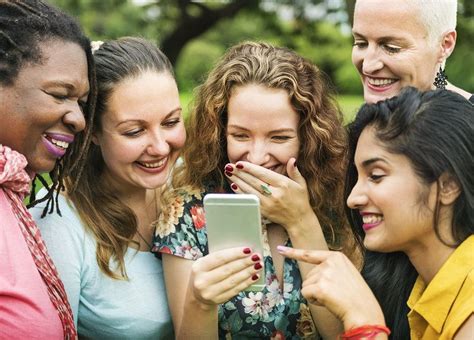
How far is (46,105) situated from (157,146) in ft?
2.22

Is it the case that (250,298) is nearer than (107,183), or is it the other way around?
(250,298)

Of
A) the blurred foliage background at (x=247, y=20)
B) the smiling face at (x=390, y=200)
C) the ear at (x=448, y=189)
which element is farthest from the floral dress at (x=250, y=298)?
the blurred foliage background at (x=247, y=20)

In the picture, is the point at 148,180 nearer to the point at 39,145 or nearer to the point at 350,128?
the point at 39,145

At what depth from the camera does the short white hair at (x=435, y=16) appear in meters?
4.01

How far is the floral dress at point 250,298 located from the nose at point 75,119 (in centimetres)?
66

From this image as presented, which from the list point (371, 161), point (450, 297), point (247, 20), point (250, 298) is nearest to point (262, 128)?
point (371, 161)

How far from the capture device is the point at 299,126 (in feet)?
13.0

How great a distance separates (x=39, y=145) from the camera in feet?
11.4

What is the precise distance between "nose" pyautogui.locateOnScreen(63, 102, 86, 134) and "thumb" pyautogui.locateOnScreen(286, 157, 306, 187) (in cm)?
94

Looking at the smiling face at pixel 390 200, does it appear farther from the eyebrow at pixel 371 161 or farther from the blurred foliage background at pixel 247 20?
the blurred foliage background at pixel 247 20

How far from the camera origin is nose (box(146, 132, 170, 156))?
Answer: 12.9 ft

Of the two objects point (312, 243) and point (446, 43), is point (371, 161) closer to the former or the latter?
point (312, 243)

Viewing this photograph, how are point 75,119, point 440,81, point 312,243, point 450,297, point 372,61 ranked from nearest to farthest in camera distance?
point 450,297
point 75,119
point 312,243
point 372,61
point 440,81

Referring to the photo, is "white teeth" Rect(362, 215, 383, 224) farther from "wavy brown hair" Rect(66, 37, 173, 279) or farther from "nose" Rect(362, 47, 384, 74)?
"wavy brown hair" Rect(66, 37, 173, 279)
